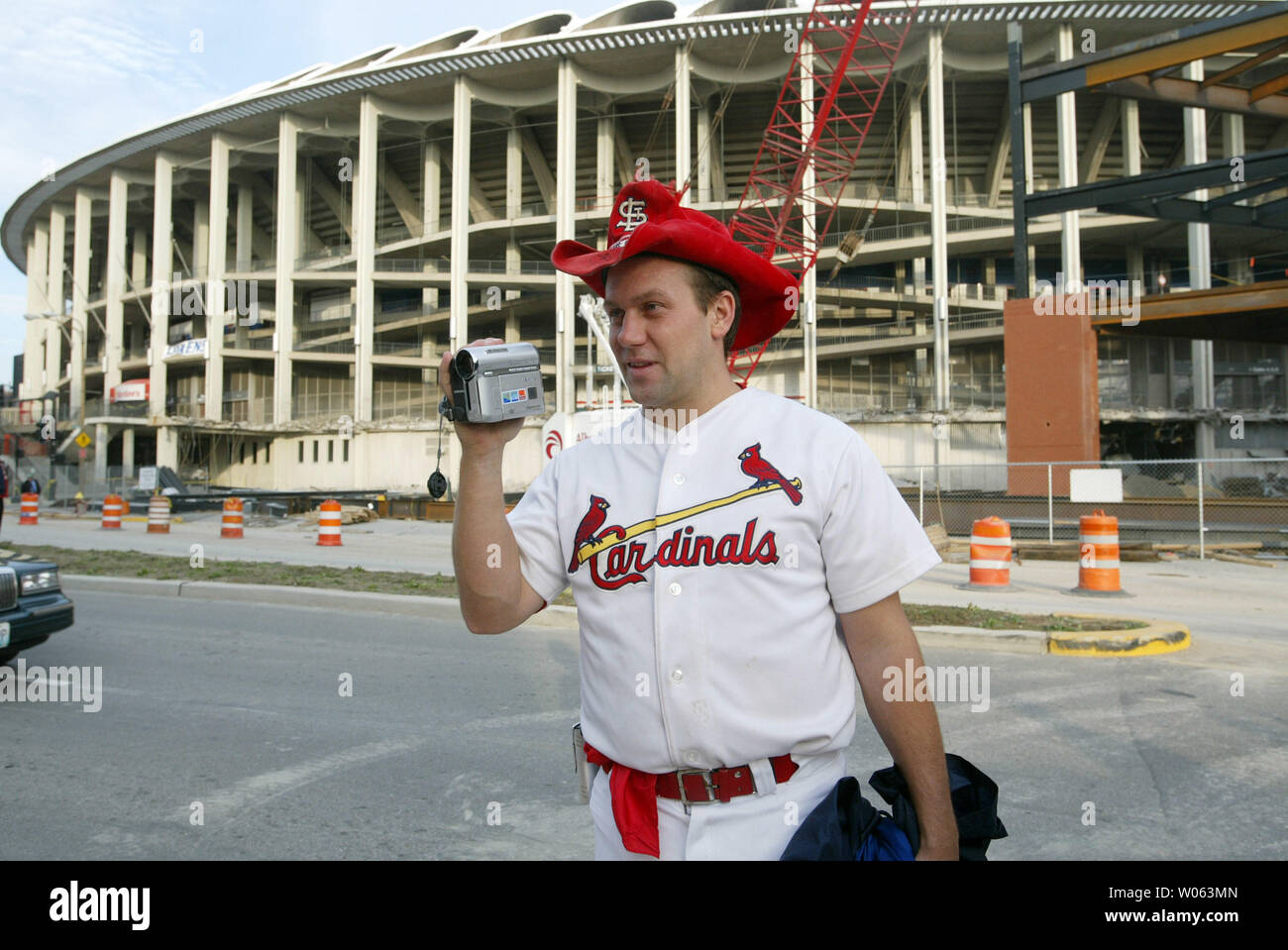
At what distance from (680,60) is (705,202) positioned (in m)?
6.28

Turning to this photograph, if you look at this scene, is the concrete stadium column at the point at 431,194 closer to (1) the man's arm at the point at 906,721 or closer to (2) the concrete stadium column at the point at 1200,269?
(2) the concrete stadium column at the point at 1200,269

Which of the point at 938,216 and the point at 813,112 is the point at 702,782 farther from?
Result: the point at 938,216

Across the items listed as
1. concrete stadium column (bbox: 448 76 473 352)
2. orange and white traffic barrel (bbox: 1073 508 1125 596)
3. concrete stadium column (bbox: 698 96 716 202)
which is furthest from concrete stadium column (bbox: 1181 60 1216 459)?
concrete stadium column (bbox: 448 76 473 352)

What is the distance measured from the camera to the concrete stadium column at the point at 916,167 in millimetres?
40938

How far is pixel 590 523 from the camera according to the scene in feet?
5.90

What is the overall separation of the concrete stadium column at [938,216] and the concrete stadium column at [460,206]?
21430mm

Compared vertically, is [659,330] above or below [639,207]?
below

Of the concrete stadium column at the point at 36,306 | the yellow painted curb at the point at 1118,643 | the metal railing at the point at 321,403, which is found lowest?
the yellow painted curb at the point at 1118,643

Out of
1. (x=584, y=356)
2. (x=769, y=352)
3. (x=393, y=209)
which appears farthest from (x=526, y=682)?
(x=393, y=209)

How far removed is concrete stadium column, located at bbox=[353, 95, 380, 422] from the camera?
44.0m

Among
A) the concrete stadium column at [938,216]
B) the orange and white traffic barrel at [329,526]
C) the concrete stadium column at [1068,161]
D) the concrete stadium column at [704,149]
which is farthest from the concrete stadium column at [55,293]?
the concrete stadium column at [1068,161]

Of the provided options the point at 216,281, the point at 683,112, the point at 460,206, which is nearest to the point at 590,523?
the point at 683,112

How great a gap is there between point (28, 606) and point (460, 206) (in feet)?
128

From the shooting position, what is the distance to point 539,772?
451 centimetres
